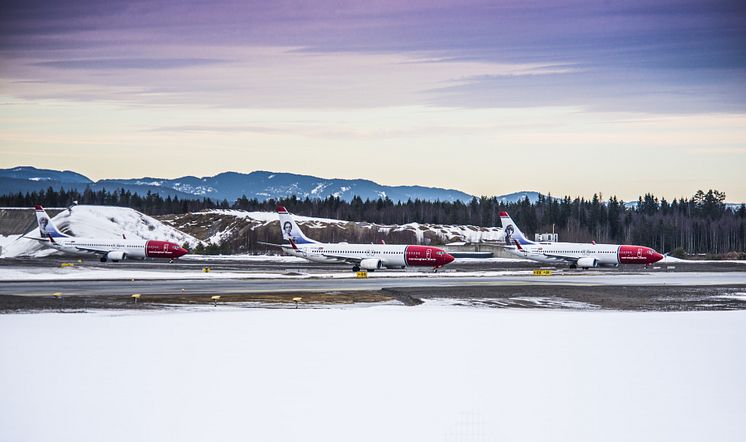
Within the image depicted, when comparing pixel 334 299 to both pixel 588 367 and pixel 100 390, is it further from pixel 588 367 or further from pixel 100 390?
pixel 100 390

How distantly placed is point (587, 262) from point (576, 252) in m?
3.47

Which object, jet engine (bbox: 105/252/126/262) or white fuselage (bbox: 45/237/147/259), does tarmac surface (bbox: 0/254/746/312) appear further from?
white fuselage (bbox: 45/237/147/259)

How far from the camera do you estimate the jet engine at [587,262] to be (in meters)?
111

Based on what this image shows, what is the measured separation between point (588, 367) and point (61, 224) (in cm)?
15473

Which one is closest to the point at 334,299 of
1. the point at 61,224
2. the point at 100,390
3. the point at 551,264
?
the point at 100,390

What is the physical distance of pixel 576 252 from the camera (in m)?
114

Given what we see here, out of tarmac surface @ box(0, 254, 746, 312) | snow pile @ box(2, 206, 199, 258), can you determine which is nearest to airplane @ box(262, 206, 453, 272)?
tarmac surface @ box(0, 254, 746, 312)

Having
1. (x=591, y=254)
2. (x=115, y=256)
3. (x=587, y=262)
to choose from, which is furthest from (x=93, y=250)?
(x=591, y=254)

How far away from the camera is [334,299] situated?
57.2 metres

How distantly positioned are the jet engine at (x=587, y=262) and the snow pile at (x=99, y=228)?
8677 cm

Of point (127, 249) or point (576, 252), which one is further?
point (127, 249)

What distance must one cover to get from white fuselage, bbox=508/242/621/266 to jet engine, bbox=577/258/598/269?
1.07m

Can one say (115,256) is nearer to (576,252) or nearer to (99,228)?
(99,228)

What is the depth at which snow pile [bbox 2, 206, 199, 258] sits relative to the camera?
5817 inches
